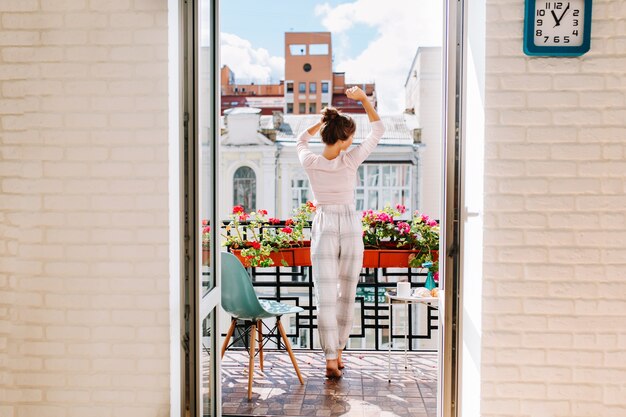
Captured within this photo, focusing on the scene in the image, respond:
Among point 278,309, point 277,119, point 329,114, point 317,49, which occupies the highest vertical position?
point 317,49

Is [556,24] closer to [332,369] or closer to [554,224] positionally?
[554,224]

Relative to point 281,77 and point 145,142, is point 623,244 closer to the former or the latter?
point 145,142

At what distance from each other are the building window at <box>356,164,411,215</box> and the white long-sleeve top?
838 centimetres

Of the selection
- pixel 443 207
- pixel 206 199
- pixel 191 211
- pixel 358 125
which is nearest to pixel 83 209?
pixel 191 211

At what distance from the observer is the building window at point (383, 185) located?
12.4m

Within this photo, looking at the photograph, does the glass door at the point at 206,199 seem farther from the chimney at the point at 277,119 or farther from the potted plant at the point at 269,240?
the chimney at the point at 277,119

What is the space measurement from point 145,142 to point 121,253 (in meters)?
0.45

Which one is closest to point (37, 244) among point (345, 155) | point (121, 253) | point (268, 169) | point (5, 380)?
point (121, 253)

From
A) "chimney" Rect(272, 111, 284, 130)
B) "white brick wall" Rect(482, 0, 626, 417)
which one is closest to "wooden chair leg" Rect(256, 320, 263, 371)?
"white brick wall" Rect(482, 0, 626, 417)

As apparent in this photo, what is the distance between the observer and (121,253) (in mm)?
2449

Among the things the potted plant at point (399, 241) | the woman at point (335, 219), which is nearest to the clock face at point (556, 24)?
the woman at point (335, 219)

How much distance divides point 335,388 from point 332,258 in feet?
2.60

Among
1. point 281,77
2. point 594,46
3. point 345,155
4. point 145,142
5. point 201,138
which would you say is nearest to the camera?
point 594,46

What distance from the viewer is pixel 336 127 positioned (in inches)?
153
